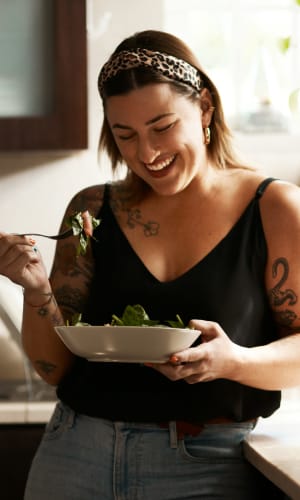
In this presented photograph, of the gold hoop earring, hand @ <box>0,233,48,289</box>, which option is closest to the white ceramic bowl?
hand @ <box>0,233,48,289</box>

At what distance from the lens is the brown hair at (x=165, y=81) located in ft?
5.42

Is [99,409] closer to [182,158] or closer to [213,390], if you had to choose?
[213,390]

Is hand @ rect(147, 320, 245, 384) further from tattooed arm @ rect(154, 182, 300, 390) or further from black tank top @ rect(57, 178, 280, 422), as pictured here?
black tank top @ rect(57, 178, 280, 422)

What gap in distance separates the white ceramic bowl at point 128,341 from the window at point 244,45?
1744 mm

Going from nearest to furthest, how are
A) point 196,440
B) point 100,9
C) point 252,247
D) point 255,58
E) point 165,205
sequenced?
1. point 196,440
2. point 252,247
3. point 165,205
4. point 100,9
5. point 255,58

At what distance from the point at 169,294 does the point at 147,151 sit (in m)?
0.25

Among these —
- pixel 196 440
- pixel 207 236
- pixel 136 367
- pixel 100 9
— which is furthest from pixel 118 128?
pixel 100 9

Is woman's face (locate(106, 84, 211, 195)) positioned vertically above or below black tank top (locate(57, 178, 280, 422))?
above

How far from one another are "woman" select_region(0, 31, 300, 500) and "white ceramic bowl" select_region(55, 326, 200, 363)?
0.29 feet

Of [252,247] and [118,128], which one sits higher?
[118,128]

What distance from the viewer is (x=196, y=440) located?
1561 millimetres

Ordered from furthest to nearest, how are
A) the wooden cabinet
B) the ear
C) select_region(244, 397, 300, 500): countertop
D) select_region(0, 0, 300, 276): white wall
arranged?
select_region(0, 0, 300, 276): white wall, the wooden cabinet, the ear, select_region(244, 397, 300, 500): countertop

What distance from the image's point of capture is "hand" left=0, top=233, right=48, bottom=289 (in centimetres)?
155

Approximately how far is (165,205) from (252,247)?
0.73ft
